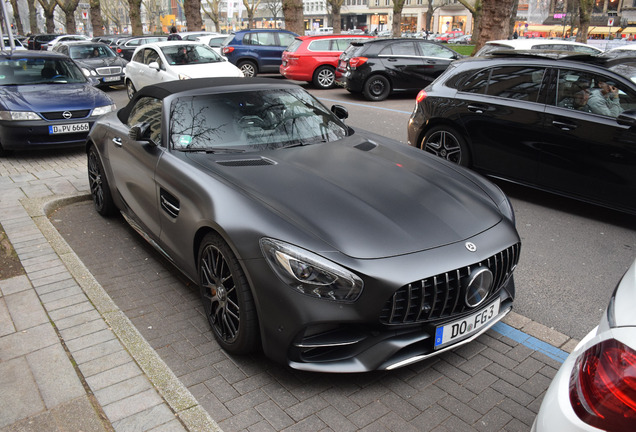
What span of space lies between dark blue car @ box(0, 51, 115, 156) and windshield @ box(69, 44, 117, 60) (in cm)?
875

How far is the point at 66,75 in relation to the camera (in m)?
9.35

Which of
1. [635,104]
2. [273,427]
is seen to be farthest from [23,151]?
[635,104]

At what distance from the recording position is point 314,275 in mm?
2719

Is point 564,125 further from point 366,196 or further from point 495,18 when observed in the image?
point 495,18

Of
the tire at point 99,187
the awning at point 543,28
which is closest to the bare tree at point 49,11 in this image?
the tire at point 99,187

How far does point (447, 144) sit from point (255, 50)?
45.9 feet

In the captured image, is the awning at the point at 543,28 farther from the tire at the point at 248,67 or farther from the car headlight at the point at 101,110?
the car headlight at the point at 101,110

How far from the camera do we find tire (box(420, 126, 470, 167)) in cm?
667

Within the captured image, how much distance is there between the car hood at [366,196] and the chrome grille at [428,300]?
0.19 meters

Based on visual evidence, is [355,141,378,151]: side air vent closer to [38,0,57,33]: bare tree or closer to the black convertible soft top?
the black convertible soft top

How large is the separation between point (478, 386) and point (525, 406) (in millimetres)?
260

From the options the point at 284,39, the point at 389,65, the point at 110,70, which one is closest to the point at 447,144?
the point at 389,65

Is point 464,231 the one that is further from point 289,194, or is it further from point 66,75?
point 66,75

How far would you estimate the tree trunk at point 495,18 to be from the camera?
55.5 ft
